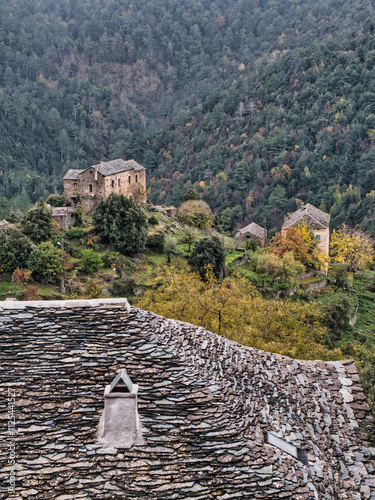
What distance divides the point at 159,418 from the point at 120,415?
0.82m

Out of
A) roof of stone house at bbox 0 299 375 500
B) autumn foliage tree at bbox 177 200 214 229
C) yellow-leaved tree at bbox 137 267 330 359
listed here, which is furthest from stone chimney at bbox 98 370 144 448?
autumn foliage tree at bbox 177 200 214 229

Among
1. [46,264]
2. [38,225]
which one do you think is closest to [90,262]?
[46,264]

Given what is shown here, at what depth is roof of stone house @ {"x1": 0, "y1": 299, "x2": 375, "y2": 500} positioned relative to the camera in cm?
808

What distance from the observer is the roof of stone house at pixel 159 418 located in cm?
808

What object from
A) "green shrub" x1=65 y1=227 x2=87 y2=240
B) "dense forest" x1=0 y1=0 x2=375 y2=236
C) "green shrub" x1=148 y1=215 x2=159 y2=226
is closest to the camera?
"green shrub" x1=65 y1=227 x2=87 y2=240

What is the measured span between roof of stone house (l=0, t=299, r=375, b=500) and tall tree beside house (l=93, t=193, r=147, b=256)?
1496 inches

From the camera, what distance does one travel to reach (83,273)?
43.5 metres

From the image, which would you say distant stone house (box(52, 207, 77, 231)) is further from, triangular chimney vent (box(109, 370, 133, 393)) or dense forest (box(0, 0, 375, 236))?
triangular chimney vent (box(109, 370, 133, 393))

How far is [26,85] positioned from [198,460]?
205728 mm

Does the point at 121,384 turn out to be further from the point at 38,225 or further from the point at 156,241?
the point at 156,241

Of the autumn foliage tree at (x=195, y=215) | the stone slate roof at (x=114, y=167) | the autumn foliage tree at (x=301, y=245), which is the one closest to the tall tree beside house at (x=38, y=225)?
the stone slate roof at (x=114, y=167)

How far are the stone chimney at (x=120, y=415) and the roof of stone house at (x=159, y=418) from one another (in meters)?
0.17

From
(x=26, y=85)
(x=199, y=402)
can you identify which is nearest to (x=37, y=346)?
(x=199, y=402)

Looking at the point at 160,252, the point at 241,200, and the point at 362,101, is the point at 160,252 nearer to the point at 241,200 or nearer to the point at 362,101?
the point at 241,200
